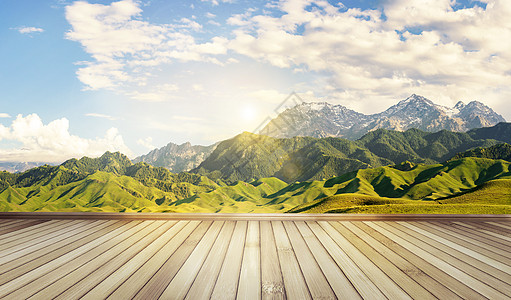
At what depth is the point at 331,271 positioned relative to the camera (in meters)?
3.49

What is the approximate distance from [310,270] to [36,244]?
4070 mm

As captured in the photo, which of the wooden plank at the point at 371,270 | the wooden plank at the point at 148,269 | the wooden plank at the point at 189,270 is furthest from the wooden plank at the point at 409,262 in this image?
the wooden plank at the point at 148,269

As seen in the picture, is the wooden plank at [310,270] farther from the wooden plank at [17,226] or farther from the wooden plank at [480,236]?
the wooden plank at [17,226]

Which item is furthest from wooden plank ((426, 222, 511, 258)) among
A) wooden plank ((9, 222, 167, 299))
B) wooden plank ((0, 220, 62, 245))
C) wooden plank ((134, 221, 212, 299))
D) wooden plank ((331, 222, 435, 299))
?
wooden plank ((0, 220, 62, 245))

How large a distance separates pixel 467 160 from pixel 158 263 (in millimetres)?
166672

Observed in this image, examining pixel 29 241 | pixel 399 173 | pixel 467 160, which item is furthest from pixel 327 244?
pixel 467 160

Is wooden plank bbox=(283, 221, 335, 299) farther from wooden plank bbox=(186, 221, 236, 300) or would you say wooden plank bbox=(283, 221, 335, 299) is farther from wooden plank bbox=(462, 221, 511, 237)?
wooden plank bbox=(462, 221, 511, 237)

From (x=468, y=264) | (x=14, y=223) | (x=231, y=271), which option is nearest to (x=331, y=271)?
(x=231, y=271)

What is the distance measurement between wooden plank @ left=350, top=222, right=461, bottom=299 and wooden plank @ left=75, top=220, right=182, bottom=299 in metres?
3.08

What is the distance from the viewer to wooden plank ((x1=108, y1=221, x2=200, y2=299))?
9.75 ft

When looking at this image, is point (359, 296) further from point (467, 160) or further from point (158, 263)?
point (467, 160)

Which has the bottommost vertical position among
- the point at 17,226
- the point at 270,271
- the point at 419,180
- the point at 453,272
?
the point at 419,180

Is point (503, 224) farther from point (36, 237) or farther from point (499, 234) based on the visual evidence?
point (36, 237)

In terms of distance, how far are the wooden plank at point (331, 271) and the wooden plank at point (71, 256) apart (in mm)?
2916
